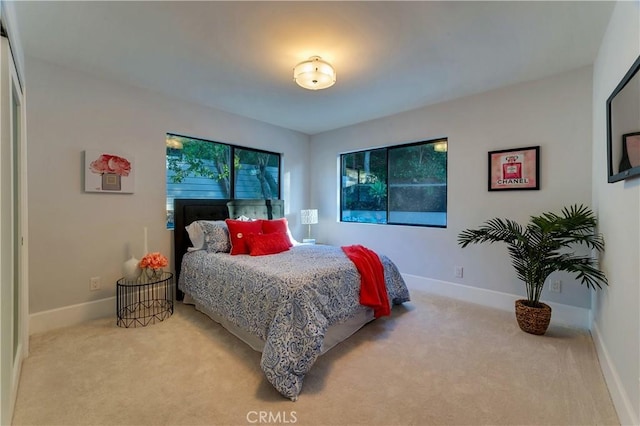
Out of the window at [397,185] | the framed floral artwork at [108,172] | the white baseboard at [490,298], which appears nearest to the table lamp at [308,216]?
the window at [397,185]

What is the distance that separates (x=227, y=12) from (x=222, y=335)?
2486mm

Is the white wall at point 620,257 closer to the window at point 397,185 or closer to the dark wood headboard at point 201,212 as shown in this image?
the window at point 397,185

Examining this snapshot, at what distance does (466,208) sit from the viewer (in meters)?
3.35

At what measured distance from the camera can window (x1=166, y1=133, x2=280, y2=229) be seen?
346 centimetres

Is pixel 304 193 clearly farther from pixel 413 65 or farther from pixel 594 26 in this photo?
pixel 594 26

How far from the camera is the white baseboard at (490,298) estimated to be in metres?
2.63

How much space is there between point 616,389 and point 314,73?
2.83 meters

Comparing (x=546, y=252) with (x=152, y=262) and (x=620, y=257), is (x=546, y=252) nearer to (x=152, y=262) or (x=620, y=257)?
(x=620, y=257)

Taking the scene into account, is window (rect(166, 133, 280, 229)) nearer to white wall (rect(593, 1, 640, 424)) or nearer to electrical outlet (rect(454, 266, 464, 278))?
electrical outlet (rect(454, 266, 464, 278))

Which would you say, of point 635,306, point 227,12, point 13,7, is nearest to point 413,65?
point 227,12

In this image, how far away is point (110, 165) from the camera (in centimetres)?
284

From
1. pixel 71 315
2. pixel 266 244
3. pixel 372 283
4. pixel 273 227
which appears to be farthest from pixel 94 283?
pixel 372 283

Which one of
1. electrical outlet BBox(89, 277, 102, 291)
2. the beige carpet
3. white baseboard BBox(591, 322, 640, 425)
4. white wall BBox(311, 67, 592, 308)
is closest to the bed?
the beige carpet

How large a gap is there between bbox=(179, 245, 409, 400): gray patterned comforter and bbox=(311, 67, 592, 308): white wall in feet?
3.04
